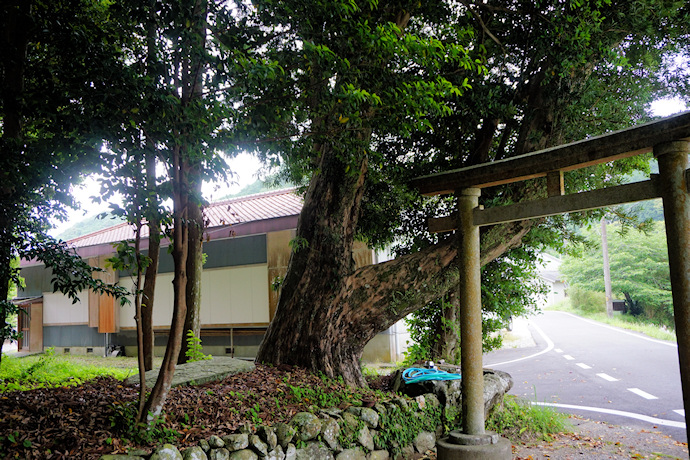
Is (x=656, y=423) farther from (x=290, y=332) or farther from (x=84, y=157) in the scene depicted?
(x=84, y=157)

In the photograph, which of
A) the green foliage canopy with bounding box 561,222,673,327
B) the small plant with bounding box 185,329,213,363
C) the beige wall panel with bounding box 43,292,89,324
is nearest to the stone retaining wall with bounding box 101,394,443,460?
the small plant with bounding box 185,329,213,363

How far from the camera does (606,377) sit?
10234mm

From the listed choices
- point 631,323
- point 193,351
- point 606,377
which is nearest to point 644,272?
point 631,323

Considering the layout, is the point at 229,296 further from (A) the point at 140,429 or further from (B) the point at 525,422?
(A) the point at 140,429

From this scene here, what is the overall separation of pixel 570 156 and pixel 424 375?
3.35 meters

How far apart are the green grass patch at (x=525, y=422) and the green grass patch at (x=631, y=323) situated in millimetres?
11439

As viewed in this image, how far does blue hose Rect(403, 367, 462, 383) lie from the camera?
615 cm

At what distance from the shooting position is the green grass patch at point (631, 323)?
16.4 meters

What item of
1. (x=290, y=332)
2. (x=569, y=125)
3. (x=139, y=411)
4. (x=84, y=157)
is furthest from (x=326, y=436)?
(x=569, y=125)

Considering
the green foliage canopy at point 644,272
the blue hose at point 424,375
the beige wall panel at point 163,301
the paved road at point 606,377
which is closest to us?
the blue hose at point 424,375

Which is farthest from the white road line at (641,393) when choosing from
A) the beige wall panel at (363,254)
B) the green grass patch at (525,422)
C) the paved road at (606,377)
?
the beige wall panel at (363,254)

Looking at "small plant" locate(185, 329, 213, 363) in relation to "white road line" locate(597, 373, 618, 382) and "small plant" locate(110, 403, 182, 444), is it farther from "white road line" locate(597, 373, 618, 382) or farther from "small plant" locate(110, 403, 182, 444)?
"white road line" locate(597, 373, 618, 382)

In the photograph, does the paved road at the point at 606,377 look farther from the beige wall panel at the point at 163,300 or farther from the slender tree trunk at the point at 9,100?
the beige wall panel at the point at 163,300

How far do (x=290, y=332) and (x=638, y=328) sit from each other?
1800 cm
